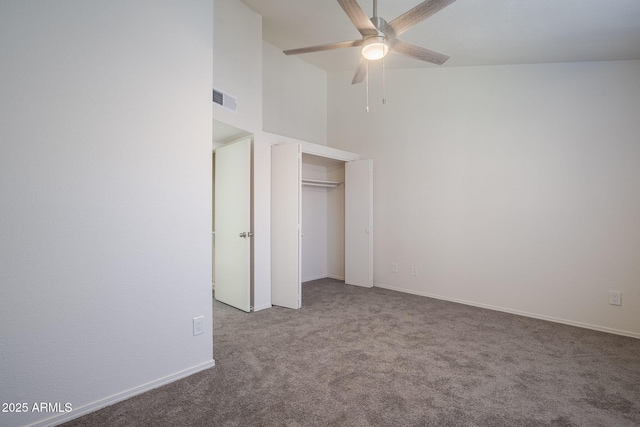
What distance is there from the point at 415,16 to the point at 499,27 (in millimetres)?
1327

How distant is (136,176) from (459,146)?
371cm

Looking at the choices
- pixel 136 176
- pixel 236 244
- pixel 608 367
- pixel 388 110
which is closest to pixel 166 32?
pixel 136 176

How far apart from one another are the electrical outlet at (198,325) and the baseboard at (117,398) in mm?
241

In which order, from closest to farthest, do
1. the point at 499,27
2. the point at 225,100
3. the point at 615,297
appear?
1. the point at 499,27
2. the point at 615,297
3. the point at 225,100

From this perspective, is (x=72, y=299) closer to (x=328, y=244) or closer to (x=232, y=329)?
(x=232, y=329)

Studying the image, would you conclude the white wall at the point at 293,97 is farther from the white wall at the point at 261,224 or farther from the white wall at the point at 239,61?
the white wall at the point at 261,224

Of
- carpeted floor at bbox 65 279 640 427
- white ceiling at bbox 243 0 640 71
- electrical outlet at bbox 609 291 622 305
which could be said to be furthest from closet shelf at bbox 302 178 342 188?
electrical outlet at bbox 609 291 622 305

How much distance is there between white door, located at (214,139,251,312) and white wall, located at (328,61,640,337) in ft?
7.06

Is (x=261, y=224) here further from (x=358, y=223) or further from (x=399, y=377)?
(x=399, y=377)

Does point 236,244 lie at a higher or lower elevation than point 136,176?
lower

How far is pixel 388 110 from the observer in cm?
464

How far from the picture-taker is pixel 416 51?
2.46m

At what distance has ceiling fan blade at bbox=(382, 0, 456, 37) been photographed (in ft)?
6.09

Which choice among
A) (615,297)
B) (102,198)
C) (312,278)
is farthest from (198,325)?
(615,297)
